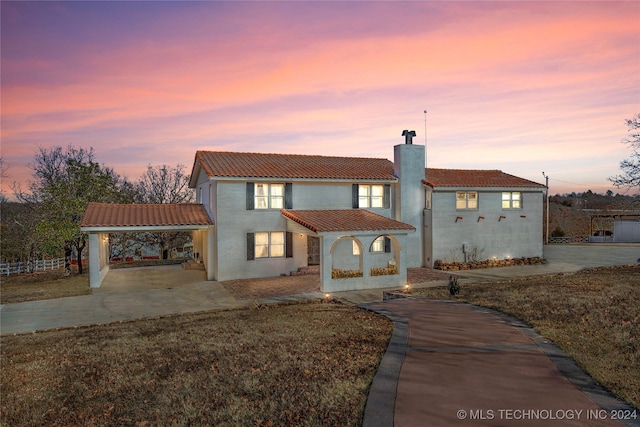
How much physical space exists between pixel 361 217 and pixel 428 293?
5738mm

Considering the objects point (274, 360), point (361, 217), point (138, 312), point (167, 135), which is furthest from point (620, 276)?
point (167, 135)

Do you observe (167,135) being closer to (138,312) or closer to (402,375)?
(138,312)

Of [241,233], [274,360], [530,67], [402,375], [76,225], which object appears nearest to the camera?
[402,375]

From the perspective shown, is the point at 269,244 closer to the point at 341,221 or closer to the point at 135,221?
the point at 341,221

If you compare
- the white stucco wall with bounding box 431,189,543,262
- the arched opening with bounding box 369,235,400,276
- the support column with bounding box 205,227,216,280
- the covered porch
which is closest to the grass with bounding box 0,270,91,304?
the support column with bounding box 205,227,216,280

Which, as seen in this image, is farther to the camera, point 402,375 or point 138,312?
point 138,312

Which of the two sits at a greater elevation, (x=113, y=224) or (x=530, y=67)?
(x=530, y=67)

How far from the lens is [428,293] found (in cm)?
1518

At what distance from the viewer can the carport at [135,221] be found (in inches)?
696

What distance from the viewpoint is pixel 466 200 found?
2338 centimetres

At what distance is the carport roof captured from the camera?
17.6 m

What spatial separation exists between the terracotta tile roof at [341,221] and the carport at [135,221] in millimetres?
4467

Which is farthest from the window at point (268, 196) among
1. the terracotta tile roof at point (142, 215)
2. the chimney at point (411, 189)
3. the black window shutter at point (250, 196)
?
the chimney at point (411, 189)

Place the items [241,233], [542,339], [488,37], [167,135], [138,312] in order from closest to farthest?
[542,339], [138,312], [488,37], [241,233], [167,135]
